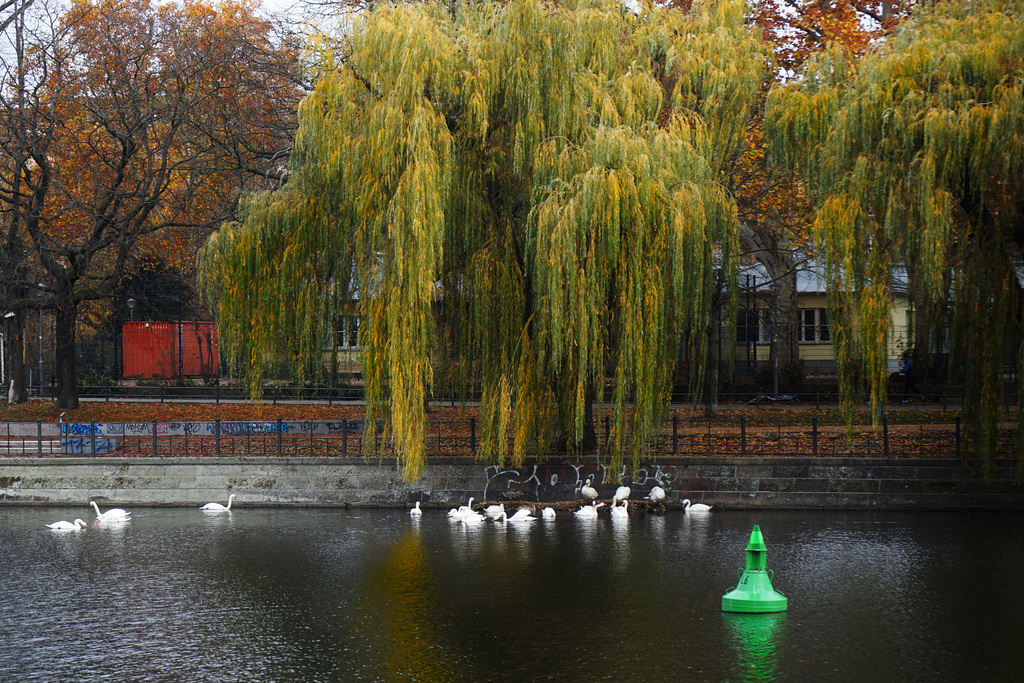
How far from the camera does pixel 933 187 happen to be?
17.0m

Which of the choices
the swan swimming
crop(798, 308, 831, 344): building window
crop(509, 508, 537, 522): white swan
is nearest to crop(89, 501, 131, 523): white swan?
crop(509, 508, 537, 522): white swan

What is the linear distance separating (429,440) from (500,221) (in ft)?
19.9

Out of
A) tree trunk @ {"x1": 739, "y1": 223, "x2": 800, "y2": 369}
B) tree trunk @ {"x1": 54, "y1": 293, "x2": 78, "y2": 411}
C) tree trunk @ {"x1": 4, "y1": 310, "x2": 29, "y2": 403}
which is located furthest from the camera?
tree trunk @ {"x1": 4, "y1": 310, "x2": 29, "y2": 403}

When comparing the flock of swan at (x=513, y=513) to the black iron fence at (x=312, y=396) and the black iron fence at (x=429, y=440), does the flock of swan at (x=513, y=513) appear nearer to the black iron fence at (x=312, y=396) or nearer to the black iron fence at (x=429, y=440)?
the black iron fence at (x=429, y=440)

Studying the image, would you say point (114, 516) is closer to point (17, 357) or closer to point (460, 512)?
point (460, 512)

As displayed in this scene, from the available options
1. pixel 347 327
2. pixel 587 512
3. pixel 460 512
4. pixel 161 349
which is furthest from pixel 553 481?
pixel 161 349

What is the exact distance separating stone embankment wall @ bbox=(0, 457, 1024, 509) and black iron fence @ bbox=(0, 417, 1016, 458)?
495mm

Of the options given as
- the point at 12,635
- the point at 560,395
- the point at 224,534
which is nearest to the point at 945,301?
the point at 560,395

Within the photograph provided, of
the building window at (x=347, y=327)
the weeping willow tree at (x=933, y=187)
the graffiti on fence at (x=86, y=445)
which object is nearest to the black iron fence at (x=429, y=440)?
the graffiti on fence at (x=86, y=445)

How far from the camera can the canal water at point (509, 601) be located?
398 inches

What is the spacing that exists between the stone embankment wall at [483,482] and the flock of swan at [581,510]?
11.1 inches

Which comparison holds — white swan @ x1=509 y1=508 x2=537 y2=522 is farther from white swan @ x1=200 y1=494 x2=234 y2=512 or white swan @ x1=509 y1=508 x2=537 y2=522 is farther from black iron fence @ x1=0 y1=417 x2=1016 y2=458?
white swan @ x1=200 y1=494 x2=234 y2=512

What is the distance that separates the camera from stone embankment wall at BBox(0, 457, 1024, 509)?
20375mm

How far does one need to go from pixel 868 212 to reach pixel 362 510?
37.3 feet
